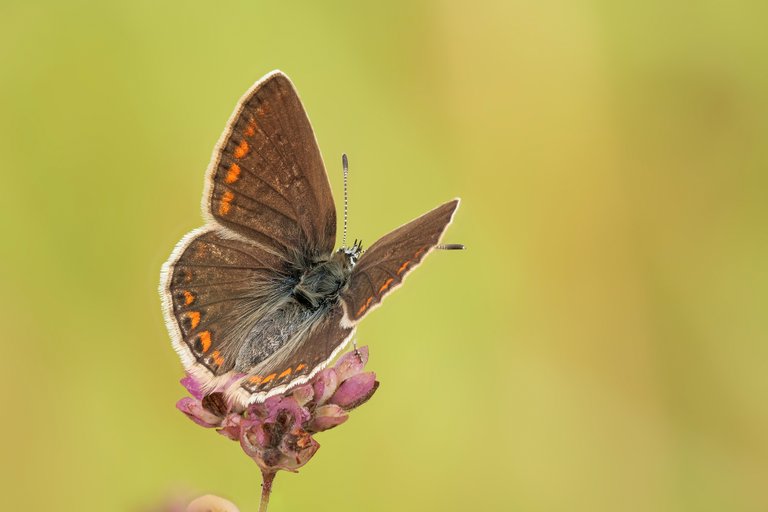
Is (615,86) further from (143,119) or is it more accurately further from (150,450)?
(150,450)

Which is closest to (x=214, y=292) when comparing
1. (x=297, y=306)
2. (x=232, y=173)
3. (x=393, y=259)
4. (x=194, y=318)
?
(x=194, y=318)

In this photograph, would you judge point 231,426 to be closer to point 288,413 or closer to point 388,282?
point 288,413

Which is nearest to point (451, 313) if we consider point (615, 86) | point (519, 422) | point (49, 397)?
point (519, 422)

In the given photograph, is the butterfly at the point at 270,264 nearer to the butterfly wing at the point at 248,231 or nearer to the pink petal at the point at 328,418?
the butterfly wing at the point at 248,231

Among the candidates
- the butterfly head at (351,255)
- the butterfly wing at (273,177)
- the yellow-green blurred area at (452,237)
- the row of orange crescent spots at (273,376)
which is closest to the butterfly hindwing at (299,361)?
the row of orange crescent spots at (273,376)

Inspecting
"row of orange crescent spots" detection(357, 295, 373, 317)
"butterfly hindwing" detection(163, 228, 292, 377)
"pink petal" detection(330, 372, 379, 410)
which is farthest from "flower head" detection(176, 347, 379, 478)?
"row of orange crescent spots" detection(357, 295, 373, 317)

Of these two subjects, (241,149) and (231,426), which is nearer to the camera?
(231,426)
